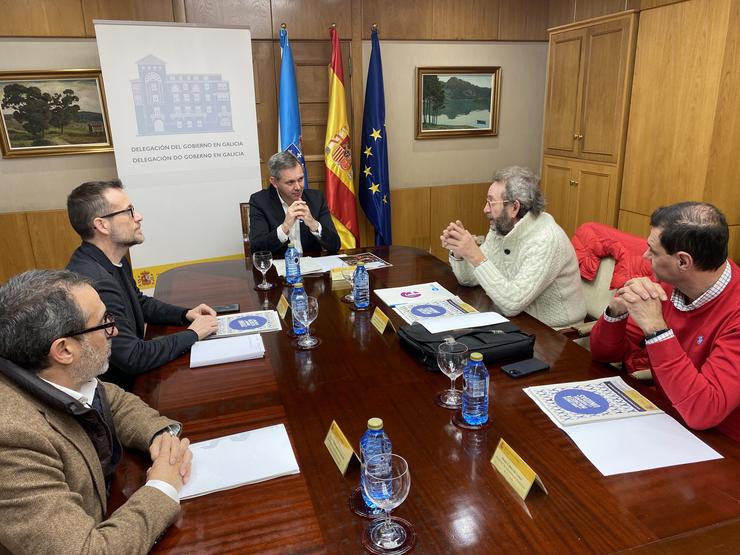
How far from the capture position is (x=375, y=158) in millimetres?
4594

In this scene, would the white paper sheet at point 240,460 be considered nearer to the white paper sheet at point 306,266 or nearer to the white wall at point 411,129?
the white paper sheet at point 306,266

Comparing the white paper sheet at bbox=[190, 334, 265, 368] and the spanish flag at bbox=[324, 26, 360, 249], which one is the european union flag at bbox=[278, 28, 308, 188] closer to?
the spanish flag at bbox=[324, 26, 360, 249]

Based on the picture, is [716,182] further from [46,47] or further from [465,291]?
[46,47]

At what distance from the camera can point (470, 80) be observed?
16.3 ft

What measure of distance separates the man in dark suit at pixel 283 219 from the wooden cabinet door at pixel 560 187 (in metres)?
2.19

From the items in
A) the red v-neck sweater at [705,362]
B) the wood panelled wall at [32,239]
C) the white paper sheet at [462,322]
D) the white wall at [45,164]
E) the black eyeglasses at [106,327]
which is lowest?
the wood panelled wall at [32,239]

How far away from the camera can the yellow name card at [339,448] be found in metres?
1.14

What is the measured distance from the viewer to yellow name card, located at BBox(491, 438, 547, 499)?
1045mm

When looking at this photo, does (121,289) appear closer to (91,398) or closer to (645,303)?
(91,398)

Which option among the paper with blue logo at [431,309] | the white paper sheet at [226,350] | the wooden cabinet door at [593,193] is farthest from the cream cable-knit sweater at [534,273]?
the wooden cabinet door at [593,193]

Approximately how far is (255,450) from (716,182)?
3.44m

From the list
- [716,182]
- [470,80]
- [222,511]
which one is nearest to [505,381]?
[222,511]

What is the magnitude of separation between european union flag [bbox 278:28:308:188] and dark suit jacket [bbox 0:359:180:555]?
332cm

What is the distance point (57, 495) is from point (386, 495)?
0.58m
